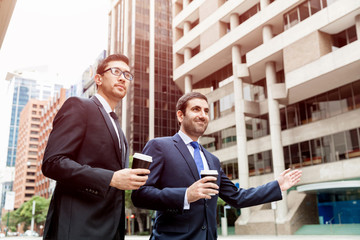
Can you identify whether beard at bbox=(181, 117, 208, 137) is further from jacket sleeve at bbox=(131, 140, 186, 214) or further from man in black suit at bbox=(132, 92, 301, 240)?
jacket sleeve at bbox=(131, 140, 186, 214)

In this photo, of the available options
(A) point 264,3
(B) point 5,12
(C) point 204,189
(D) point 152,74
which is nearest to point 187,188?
(C) point 204,189

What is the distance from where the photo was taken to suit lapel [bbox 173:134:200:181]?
11.7ft

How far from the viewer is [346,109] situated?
3158 cm

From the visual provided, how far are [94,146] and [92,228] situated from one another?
0.57 m

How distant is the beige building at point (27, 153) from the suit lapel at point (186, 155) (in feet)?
443

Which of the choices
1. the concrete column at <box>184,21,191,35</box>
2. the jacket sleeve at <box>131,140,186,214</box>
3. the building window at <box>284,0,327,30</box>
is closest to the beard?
the jacket sleeve at <box>131,140,186,214</box>

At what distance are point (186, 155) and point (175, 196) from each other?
1.91 ft

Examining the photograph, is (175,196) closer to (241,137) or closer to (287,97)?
(287,97)

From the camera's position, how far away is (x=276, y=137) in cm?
3469

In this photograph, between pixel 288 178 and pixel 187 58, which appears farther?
pixel 187 58

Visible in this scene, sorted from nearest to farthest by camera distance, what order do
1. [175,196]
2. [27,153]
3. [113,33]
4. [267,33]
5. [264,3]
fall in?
[175,196], [267,33], [264,3], [113,33], [27,153]

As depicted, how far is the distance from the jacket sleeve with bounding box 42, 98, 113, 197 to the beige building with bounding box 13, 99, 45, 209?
13584cm

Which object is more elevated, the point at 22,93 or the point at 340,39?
the point at 22,93

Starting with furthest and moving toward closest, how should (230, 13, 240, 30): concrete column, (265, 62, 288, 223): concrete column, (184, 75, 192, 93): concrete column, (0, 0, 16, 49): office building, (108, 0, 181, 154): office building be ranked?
(108, 0, 181, 154): office building
(184, 75, 192, 93): concrete column
(230, 13, 240, 30): concrete column
(265, 62, 288, 223): concrete column
(0, 0, 16, 49): office building
